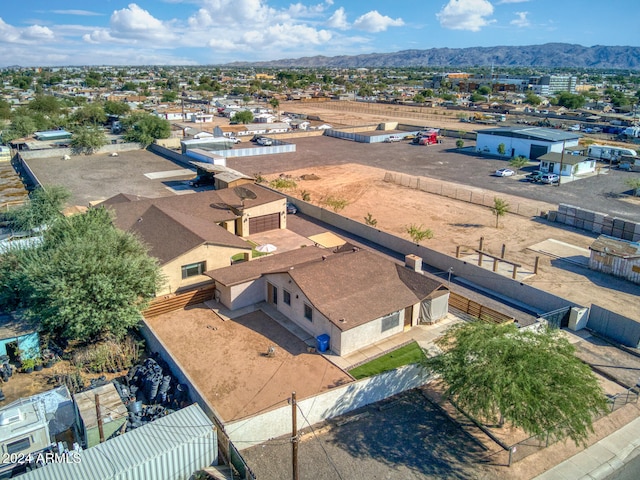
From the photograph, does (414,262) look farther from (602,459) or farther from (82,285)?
(82,285)

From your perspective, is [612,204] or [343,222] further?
[612,204]

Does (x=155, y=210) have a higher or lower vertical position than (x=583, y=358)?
higher

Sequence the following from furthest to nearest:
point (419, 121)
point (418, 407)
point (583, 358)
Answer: point (419, 121)
point (583, 358)
point (418, 407)

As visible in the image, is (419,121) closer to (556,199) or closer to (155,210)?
(556,199)

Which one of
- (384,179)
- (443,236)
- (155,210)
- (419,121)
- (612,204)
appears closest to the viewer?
(155,210)

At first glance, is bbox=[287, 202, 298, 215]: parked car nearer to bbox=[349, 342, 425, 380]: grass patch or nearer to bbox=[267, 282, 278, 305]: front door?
bbox=[267, 282, 278, 305]: front door

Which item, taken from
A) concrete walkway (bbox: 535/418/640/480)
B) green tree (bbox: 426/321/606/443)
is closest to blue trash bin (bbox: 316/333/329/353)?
green tree (bbox: 426/321/606/443)

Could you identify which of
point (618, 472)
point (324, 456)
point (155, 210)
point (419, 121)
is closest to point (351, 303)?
point (324, 456)

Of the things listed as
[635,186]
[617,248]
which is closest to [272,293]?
[617,248]
